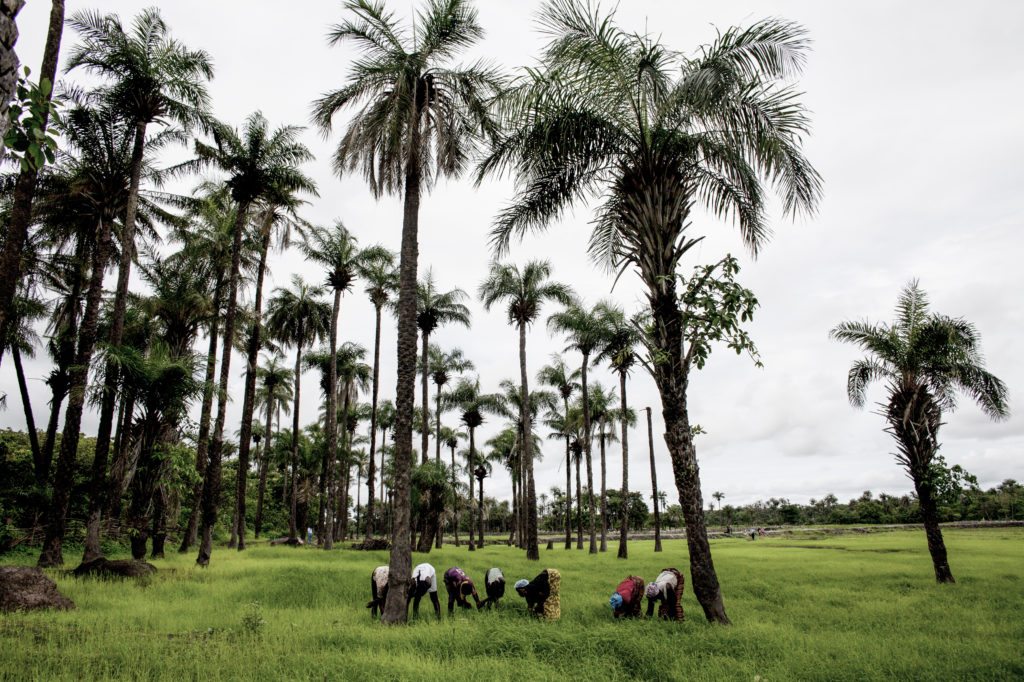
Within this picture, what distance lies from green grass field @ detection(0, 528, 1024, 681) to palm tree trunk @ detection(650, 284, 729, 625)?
0.78 meters

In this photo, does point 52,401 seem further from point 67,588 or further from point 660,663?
point 660,663

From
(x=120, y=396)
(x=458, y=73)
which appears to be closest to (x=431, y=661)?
(x=458, y=73)

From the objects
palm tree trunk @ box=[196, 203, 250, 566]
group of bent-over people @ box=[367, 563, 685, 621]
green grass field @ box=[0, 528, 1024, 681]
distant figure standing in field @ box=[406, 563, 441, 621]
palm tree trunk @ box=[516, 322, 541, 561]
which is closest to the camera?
green grass field @ box=[0, 528, 1024, 681]

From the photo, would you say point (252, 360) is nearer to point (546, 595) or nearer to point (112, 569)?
point (112, 569)

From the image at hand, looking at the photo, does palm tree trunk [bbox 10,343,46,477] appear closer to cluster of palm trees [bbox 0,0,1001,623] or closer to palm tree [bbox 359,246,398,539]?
cluster of palm trees [bbox 0,0,1001,623]

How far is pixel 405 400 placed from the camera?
40.5ft

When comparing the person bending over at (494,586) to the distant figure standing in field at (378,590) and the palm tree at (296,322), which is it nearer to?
the distant figure standing in field at (378,590)

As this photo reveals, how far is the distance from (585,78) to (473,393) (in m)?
33.5

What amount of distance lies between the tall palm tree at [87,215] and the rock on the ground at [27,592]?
5.99 meters

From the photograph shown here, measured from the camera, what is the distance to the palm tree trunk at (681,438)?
1017 centimetres

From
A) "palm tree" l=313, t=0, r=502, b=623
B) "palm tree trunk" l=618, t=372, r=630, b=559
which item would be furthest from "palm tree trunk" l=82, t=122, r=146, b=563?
"palm tree trunk" l=618, t=372, r=630, b=559

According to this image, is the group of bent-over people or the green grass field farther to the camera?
the group of bent-over people

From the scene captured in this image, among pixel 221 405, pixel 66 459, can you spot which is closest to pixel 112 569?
pixel 66 459

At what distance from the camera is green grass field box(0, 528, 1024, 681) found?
725 cm
